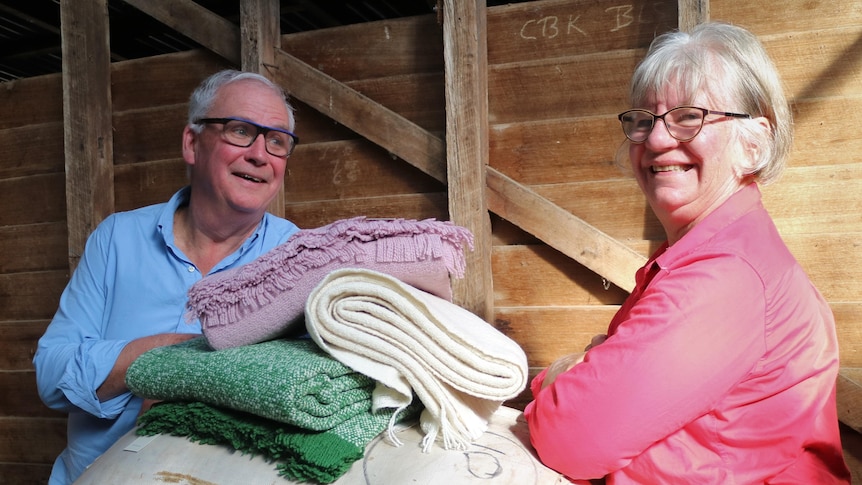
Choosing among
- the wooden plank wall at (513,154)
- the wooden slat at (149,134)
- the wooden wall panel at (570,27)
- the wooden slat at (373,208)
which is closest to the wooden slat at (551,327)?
the wooden plank wall at (513,154)

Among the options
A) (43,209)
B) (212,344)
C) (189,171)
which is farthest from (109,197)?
(212,344)

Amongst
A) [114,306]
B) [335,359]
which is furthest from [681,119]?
[114,306]

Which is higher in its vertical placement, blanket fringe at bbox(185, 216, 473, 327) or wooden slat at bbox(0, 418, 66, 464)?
blanket fringe at bbox(185, 216, 473, 327)

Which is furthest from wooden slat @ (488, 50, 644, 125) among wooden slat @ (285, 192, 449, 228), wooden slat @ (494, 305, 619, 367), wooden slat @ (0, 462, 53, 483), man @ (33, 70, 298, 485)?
wooden slat @ (0, 462, 53, 483)

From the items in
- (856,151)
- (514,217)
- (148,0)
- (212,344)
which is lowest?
(212,344)

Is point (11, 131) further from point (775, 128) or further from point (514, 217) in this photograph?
point (775, 128)

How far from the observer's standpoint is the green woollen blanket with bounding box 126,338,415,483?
1058 mm

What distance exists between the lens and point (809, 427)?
3.56 ft

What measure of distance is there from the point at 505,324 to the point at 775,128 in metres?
1.74

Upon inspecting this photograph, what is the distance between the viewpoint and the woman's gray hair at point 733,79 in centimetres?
118

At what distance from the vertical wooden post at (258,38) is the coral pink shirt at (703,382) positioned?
2.31 metres

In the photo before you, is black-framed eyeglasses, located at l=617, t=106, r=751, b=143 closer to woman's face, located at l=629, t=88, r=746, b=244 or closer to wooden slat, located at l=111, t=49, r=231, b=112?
woman's face, located at l=629, t=88, r=746, b=244

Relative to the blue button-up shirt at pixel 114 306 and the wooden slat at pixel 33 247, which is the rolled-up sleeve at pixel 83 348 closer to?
the blue button-up shirt at pixel 114 306

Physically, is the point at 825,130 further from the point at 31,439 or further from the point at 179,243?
the point at 31,439
